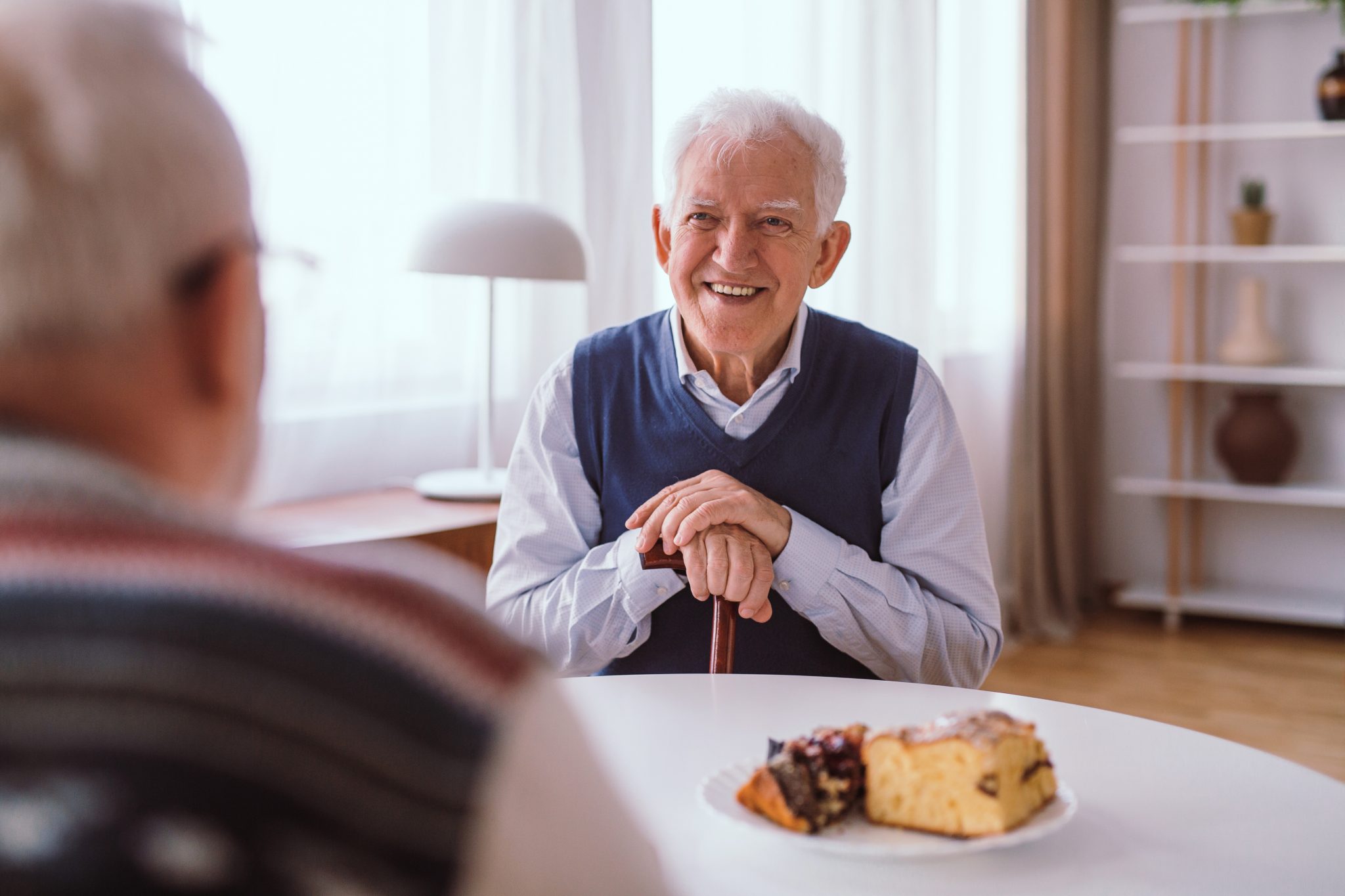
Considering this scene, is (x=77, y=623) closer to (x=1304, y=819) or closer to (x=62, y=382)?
(x=62, y=382)

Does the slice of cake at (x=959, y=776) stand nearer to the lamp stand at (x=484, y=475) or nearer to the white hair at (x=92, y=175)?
the white hair at (x=92, y=175)

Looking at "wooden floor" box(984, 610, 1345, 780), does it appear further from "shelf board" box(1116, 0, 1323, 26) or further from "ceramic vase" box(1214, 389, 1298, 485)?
"shelf board" box(1116, 0, 1323, 26)

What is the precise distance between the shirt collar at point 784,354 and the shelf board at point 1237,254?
306 cm

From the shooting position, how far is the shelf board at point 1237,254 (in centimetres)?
412

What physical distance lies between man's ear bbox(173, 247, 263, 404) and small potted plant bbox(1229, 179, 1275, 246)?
173 inches

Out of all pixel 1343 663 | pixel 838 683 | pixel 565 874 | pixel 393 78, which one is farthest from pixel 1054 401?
pixel 565 874

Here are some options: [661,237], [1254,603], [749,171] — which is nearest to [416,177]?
[661,237]

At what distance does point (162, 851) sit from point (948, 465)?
130 centimetres

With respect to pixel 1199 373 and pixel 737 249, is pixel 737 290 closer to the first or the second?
pixel 737 249

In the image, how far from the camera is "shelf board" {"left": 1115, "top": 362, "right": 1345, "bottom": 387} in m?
4.21

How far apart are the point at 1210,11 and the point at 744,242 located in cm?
343

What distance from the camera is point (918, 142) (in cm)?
376

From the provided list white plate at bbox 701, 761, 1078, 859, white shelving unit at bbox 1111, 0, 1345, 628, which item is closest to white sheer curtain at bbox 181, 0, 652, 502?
white plate at bbox 701, 761, 1078, 859

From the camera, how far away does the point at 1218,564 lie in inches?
184
